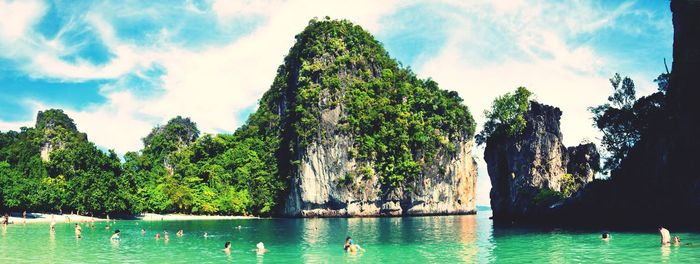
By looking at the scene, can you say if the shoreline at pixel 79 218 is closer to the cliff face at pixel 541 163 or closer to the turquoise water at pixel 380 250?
the turquoise water at pixel 380 250

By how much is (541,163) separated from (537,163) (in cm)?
50

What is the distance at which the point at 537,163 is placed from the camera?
66688 mm

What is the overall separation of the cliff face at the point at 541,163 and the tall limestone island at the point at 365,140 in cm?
2744

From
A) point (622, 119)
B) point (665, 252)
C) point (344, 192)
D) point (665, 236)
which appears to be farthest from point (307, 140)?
point (665, 252)

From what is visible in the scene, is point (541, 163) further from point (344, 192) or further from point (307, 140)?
point (307, 140)

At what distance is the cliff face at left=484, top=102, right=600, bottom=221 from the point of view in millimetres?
66188

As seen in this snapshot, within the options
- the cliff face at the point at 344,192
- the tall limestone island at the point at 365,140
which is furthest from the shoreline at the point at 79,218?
the tall limestone island at the point at 365,140

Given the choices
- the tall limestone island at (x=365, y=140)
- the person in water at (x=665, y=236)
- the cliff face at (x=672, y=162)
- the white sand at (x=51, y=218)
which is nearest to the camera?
the person in water at (x=665, y=236)

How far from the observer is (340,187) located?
92500mm

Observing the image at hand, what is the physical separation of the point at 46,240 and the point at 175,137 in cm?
8732

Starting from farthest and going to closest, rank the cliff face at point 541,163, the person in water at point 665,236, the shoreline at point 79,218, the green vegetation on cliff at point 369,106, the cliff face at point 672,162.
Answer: the green vegetation on cliff at point 369,106 → the cliff face at point 541,163 → the shoreline at point 79,218 → the cliff face at point 672,162 → the person in water at point 665,236

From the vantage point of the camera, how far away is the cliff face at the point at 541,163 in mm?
66188

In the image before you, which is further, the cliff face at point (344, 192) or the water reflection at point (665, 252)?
the cliff face at point (344, 192)

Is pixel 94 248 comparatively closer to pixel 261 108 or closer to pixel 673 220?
pixel 673 220
